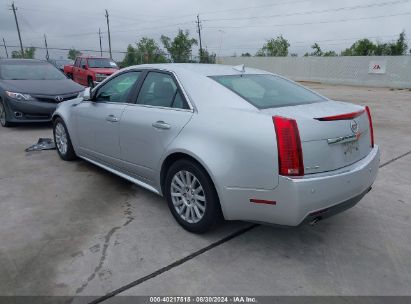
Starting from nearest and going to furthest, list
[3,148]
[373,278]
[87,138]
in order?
[373,278]
[87,138]
[3,148]

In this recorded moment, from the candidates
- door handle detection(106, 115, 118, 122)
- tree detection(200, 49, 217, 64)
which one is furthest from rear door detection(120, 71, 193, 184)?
tree detection(200, 49, 217, 64)

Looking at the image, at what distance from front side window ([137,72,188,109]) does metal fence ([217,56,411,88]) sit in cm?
2723

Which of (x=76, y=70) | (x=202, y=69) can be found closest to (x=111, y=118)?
(x=202, y=69)

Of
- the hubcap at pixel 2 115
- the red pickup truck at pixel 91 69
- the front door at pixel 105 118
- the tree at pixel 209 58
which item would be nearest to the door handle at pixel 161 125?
the front door at pixel 105 118

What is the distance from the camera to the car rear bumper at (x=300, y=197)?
269 cm

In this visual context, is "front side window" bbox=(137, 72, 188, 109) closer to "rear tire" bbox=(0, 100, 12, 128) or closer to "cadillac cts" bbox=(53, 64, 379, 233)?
"cadillac cts" bbox=(53, 64, 379, 233)

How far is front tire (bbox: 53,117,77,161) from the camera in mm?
5535

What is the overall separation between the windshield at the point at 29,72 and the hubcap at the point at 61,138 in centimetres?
384

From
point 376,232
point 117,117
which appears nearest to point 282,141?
point 376,232

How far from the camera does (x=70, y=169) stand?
5355 millimetres

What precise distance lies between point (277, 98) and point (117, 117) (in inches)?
71.7

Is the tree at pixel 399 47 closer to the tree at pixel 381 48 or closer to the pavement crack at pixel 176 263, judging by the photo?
the tree at pixel 381 48

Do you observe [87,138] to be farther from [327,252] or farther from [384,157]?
[384,157]

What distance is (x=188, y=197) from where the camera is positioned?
11.1 feet
